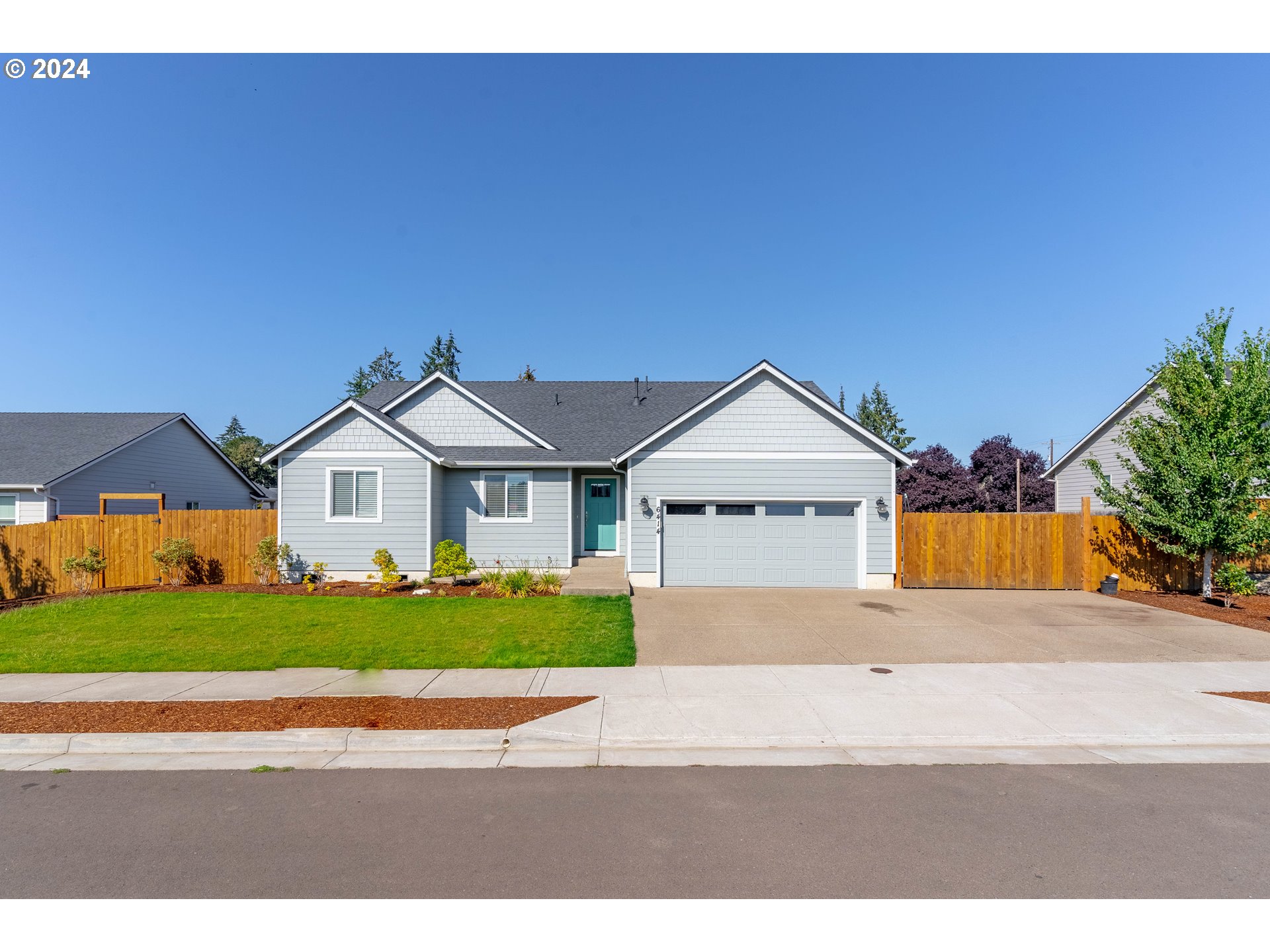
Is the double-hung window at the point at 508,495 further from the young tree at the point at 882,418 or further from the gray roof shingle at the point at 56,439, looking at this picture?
the young tree at the point at 882,418

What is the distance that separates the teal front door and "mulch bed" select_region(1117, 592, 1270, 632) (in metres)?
13.0

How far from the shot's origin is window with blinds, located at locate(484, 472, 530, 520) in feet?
60.5

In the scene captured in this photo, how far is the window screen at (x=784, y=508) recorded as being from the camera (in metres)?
16.8

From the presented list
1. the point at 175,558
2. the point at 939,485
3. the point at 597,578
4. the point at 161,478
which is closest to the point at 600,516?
the point at 597,578

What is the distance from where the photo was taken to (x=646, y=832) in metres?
4.51

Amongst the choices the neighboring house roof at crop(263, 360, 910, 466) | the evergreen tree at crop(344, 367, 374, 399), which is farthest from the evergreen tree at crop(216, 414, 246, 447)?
the neighboring house roof at crop(263, 360, 910, 466)

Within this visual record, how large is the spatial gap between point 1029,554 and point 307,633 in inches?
651

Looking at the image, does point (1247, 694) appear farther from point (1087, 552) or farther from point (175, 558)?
point (175, 558)

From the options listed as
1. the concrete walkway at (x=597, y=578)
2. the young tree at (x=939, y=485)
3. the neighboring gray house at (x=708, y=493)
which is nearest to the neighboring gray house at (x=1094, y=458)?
the young tree at (x=939, y=485)

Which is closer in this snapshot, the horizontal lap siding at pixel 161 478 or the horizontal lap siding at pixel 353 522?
the horizontal lap siding at pixel 353 522

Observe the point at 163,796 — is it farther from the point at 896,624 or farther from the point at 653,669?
the point at 896,624

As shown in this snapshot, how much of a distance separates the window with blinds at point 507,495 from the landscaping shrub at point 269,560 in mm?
5181

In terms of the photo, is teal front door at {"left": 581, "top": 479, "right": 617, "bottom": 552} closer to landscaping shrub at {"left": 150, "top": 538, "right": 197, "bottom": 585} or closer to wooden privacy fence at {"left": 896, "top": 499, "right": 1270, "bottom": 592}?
wooden privacy fence at {"left": 896, "top": 499, "right": 1270, "bottom": 592}

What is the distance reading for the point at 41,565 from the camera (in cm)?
1642
